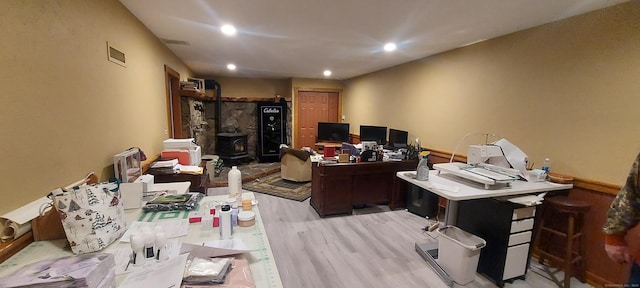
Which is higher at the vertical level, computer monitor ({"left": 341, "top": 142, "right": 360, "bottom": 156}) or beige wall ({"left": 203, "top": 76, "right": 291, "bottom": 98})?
beige wall ({"left": 203, "top": 76, "right": 291, "bottom": 98})

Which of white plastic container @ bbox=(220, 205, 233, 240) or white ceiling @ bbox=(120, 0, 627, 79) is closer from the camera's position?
white plastic container @ bbox=(220, 205, 233, 240)

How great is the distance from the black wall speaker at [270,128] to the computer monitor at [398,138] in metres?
3.11

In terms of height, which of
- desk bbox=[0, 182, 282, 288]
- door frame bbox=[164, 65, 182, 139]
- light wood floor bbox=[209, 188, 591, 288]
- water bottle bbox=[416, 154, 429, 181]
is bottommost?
light wood floor bbox=[209, 188, 591, 288]

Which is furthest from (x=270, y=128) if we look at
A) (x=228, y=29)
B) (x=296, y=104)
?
(x=228, y=29)

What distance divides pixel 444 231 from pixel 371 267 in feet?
2.49

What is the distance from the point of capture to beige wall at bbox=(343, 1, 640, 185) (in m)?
2.00

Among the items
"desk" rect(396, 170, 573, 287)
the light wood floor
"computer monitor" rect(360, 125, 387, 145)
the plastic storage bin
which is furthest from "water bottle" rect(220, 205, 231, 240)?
"computer monitor" rect(360, 125, 387, 145)

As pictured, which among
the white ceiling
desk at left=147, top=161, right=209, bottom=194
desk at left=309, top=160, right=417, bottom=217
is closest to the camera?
the white ceiling

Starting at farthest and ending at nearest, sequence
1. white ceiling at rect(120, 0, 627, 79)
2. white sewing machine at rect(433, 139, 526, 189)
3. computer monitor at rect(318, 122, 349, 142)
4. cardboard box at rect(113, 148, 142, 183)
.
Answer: computer monitor at rect(318, 122, 349, 142)
white sewing machine at rect(433, 139, 526, 189)
white ceiling at rect(120, 0, 627, 79)
cardboard box at rect(113, 148, 142, 183)

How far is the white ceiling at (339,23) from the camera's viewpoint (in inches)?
82.6

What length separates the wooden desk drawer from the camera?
205 cm

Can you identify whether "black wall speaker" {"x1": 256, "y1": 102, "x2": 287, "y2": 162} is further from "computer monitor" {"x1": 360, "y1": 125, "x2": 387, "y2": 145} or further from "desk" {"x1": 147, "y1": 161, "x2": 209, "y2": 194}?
"desk" {"x1": 147, "y1": 161, "x2": 209, "y2": 194}

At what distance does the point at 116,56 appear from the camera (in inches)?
84.0

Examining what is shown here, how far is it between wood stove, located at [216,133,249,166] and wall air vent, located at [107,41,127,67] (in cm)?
369
